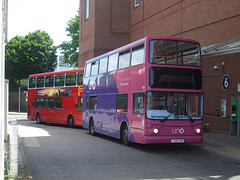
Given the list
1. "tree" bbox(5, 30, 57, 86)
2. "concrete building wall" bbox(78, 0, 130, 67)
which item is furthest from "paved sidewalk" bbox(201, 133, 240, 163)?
"tree" bbox(5, 30, 57, 86)

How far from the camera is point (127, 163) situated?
9.92 metres

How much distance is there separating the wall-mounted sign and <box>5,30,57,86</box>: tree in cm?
4729

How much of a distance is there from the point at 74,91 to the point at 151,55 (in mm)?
12408

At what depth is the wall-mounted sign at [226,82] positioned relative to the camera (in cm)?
1739

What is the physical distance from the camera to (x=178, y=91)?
1221 cm

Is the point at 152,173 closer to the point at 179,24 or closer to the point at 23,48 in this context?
the point at 179,24

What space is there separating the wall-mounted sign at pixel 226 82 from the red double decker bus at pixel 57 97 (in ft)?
30.0

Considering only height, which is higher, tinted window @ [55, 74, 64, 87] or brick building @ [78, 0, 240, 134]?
brick building @ [78, 0, 240, 134]

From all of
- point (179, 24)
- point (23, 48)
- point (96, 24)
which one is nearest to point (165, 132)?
point (179, 24)

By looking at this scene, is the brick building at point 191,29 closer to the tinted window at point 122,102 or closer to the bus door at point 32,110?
the tinted window at point 122,102

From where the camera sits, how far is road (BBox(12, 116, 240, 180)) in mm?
8188

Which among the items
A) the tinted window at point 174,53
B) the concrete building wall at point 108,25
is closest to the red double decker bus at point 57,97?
the concrete building wall at point 108,25

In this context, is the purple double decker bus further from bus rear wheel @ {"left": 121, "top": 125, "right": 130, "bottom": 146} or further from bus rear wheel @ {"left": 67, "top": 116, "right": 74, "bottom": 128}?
bus rear wheel @ {"left": 67, "top": 116, "right": 74, "bottom": 128}

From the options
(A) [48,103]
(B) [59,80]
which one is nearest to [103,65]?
(B) [59,80]
